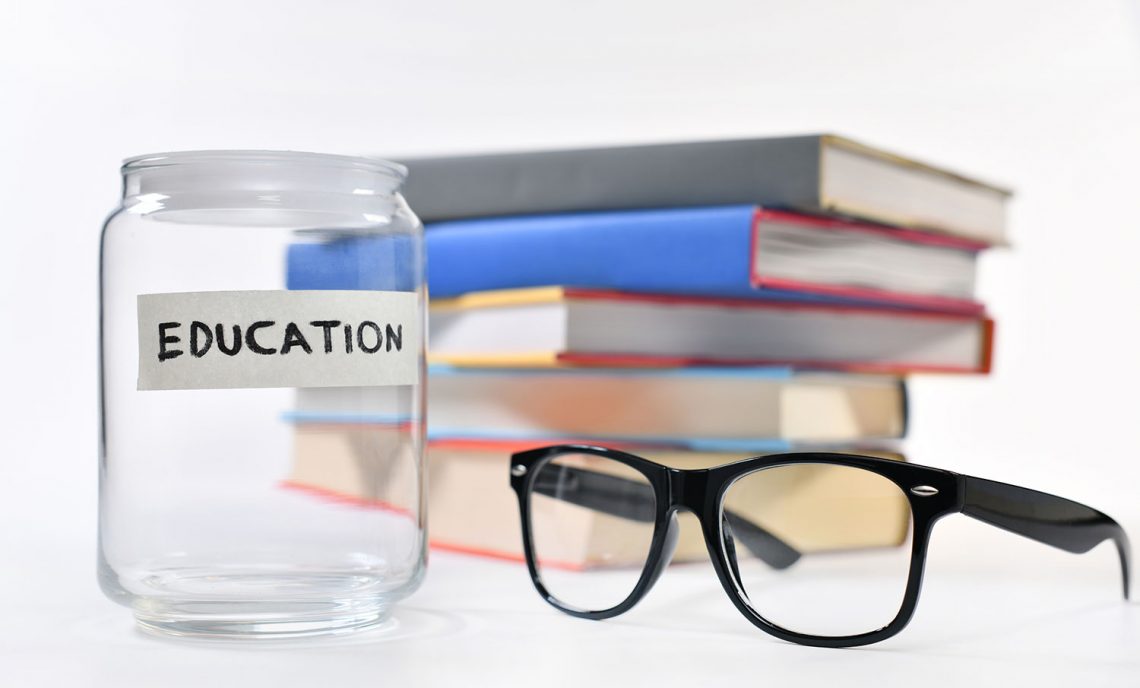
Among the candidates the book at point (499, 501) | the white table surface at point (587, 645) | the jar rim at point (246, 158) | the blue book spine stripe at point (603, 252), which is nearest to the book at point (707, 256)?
the blue book spine stripe at point (603, 252)

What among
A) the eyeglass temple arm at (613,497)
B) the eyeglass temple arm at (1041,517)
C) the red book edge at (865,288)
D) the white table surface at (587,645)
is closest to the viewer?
the white table surface at (587,645)

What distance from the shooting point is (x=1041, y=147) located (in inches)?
77.3

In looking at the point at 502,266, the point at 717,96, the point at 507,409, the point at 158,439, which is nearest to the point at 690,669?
the point at 158,439

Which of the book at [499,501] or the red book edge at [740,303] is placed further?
the red book edge at [740,303]

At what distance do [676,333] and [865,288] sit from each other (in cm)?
20

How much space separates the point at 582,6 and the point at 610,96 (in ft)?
0.47

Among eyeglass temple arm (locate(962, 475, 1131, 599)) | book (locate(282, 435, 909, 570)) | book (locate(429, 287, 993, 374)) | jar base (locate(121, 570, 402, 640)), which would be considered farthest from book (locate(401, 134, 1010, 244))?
jar base (locate(121, 570, 402, 640))

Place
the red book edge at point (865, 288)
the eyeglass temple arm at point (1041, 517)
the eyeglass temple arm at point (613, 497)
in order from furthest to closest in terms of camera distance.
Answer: the red book edge at point (865, 288) < the eyeglass temple arm at point (613, 497) < the eyeglass temple arm at point (1041, 517)

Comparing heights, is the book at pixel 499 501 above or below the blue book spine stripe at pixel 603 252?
below

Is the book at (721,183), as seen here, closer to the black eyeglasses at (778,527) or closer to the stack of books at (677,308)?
the stack of books at (677,308)

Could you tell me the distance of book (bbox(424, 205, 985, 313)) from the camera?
46.6 inches

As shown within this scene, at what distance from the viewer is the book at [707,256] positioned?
1185 millimetres

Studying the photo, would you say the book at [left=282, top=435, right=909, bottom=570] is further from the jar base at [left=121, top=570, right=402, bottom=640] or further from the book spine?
the book spine

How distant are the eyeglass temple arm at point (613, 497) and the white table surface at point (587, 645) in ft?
0.19
